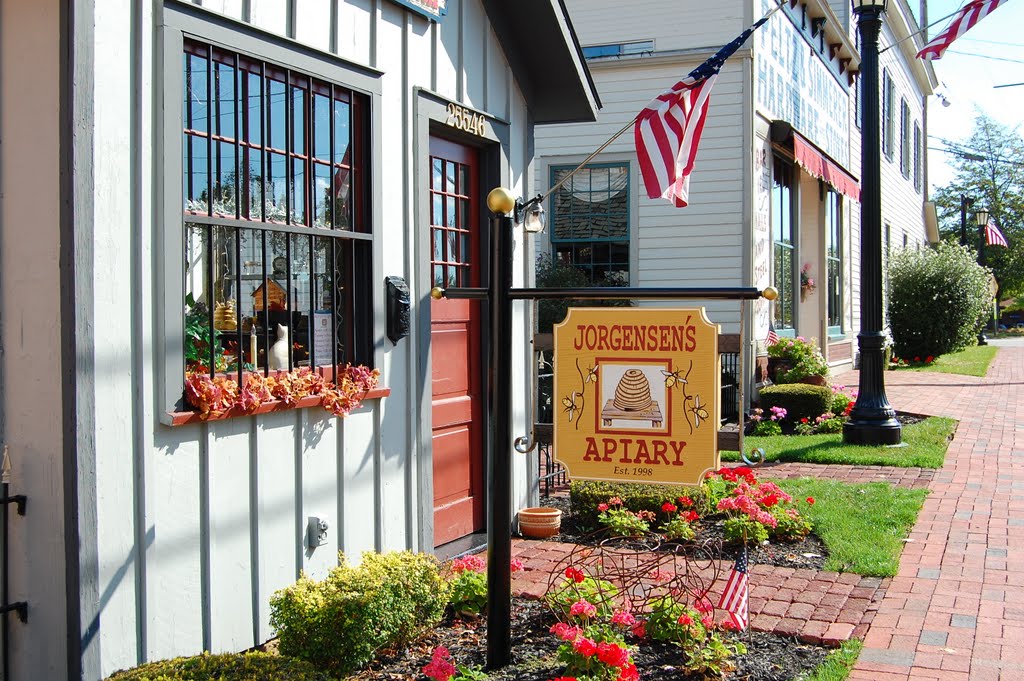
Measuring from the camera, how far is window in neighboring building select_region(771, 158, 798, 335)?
14422mm

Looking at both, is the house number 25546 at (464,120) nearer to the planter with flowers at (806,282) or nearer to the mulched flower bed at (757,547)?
the mulched flower bed at (757,547)

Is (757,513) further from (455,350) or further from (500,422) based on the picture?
(500,422)

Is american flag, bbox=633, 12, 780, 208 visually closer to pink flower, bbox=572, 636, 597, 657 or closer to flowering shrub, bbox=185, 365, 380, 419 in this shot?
flowering shrub, bbox=185, 365, 380, 419

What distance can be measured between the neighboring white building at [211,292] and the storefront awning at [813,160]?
823 cm

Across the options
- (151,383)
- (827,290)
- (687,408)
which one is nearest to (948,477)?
(687,408)

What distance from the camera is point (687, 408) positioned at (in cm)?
375

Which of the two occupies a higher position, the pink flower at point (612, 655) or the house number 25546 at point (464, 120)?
the house number 25546 at point (464, 120)

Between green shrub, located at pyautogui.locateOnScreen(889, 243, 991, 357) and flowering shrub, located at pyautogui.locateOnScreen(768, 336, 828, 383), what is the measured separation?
8.87m

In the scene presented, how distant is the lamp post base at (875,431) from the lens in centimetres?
1022

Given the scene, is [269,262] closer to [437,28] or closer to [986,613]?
[437,28]

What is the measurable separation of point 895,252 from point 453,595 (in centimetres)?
2072

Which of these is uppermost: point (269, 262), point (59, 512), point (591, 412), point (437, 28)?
point (437, 28)

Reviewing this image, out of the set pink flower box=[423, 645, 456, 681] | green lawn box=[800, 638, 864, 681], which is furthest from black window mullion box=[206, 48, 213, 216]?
green lawn box=[800, 638, 864, 681]

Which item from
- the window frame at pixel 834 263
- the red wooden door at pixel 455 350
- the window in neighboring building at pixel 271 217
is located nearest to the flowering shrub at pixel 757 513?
the red wooden door at pixel 455 350
